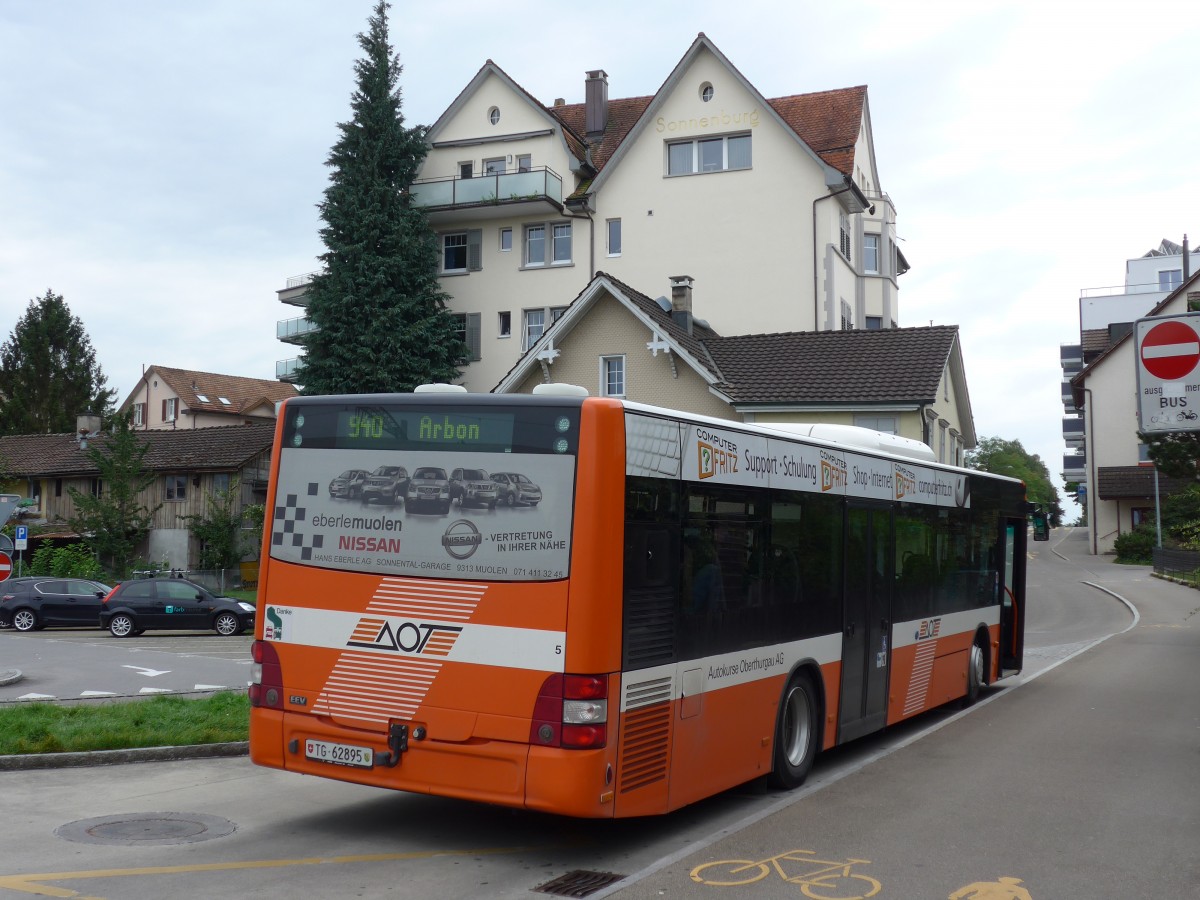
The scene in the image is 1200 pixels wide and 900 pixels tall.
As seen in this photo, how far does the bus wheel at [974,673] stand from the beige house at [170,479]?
141 feet

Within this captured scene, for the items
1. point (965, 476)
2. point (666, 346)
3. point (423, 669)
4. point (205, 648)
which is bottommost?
point (205, 648)

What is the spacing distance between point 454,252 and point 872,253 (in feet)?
54.9

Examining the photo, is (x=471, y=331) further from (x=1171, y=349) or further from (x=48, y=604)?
(x=1171, y=349)

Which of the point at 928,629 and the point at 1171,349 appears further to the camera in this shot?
the point at 928,629

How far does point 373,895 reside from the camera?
269 inches

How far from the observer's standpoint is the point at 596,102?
52188 millimetres

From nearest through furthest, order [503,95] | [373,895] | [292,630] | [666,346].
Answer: [373,895]
[292,630]
[666,346]
[503,95]

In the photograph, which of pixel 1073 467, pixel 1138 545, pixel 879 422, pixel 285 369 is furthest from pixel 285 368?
pixel 1073 467

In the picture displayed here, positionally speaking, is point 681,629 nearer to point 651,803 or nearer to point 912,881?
point 651,803

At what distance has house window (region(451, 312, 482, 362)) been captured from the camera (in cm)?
4975

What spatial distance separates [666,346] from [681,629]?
26.4m

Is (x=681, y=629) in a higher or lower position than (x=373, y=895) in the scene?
higher

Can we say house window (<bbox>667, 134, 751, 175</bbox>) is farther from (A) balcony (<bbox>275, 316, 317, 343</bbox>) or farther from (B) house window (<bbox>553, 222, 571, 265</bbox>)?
(A) balcony (<bbox>275, 316, 317, 343</bbox>)

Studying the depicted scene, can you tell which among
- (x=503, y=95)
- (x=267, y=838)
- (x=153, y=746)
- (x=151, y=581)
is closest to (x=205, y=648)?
(x=151, y=581)
